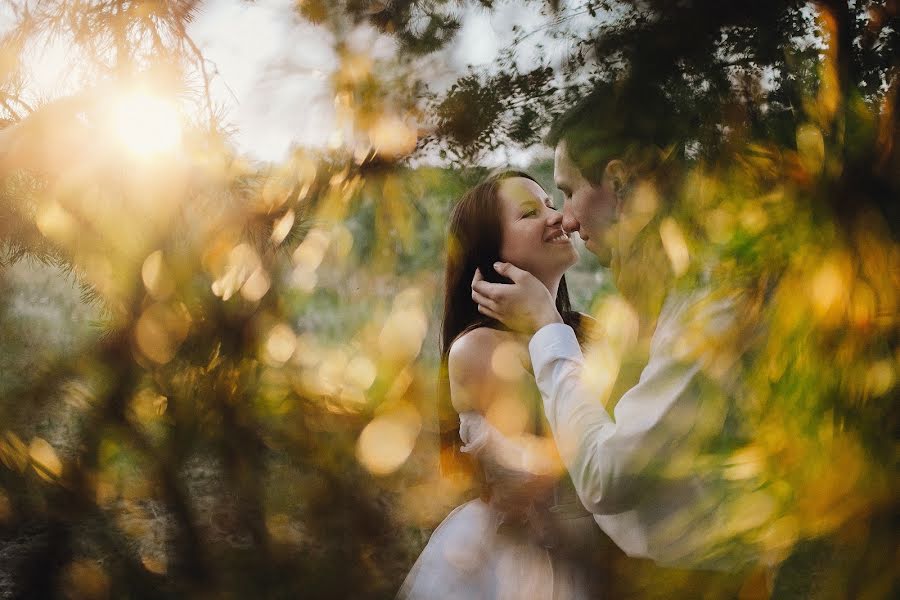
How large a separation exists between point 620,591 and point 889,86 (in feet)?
2.89

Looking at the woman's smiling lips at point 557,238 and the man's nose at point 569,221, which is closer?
the man's nose at point 569,221

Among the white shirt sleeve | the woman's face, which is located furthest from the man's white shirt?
the woman's face

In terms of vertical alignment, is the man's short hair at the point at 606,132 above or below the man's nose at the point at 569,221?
above

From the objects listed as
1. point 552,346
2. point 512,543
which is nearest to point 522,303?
point 552,346

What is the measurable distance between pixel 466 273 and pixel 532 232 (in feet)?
0.58

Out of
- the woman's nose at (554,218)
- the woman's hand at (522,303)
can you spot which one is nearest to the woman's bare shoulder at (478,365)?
the woman's hand at (522,303)

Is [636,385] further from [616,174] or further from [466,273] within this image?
[466,273]

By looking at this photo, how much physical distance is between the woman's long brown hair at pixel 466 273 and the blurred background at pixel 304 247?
92 mm

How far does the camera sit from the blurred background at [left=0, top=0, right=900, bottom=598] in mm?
1005

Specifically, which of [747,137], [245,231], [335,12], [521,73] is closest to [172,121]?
[245,231]

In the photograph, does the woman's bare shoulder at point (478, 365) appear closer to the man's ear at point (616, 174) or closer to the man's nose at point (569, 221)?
the man's nose at point (569, 221)

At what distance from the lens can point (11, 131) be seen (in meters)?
1.33

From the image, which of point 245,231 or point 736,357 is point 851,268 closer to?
point 736,357

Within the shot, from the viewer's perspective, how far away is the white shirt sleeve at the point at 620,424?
2.80 ft
